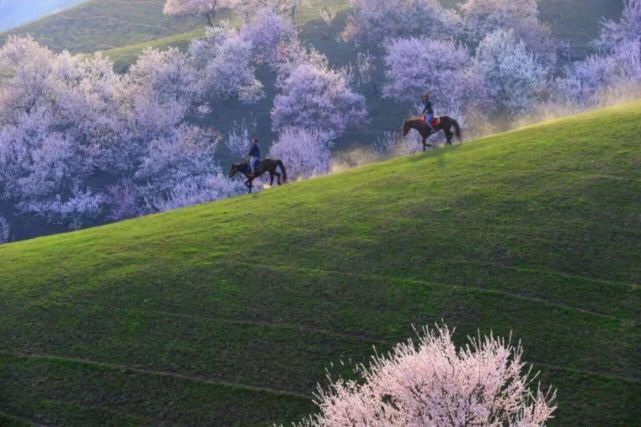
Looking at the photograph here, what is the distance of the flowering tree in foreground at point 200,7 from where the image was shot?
380 ft

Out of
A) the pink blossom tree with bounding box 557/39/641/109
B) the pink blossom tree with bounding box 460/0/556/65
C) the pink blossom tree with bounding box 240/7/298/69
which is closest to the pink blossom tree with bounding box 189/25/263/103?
the pink blossom tree with bounding box 240/7/298/69

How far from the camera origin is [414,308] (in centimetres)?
2383

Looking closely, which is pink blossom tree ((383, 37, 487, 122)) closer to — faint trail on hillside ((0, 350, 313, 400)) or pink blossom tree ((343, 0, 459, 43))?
pink blossom tree ((343, 0, 459, 43))

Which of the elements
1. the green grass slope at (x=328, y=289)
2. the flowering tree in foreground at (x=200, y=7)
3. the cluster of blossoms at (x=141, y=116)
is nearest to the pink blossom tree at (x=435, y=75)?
the cluster of blossoms at (x=141, y=116)

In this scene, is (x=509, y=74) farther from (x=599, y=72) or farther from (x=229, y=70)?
(x=229, y=70)

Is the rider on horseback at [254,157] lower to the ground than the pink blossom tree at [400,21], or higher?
lower

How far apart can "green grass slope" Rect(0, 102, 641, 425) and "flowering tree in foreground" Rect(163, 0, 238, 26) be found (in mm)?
87841

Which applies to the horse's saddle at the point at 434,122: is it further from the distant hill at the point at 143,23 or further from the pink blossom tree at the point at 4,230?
the distant hill at the point at 143,23

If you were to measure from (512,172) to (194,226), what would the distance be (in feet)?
48.8

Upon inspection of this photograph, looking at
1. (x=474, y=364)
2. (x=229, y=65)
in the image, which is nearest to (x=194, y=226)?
(x=474, y=364)

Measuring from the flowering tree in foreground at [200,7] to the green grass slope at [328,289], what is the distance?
288 feet

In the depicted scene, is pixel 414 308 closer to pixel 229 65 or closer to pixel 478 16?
pixel 229 65

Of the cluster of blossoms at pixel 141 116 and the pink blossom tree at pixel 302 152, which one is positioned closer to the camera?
the cluster of blossoms at pixel 141 116

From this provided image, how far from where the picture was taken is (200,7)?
116688 millimetres
